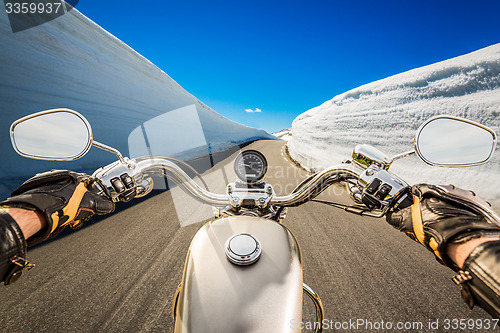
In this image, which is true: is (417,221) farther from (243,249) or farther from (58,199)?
(58,199)

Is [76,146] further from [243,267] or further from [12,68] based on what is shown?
[12,68]

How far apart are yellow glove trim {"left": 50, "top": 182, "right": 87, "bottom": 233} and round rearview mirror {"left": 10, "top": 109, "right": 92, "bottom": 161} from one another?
0.18 metres

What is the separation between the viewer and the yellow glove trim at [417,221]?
2.36 feet

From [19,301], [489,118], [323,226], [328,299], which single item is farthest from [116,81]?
[489,118]

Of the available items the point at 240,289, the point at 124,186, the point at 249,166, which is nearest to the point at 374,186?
the point at 249,166

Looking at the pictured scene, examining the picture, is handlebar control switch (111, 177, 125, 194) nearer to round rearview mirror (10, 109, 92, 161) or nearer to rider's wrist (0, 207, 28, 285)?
round rearview mirror (10, 109, 92, 161)

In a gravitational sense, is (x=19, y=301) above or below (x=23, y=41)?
below

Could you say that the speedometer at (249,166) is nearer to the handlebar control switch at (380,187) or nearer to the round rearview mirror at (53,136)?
the handlebar control switch at (380,187)

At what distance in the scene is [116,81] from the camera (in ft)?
26.0

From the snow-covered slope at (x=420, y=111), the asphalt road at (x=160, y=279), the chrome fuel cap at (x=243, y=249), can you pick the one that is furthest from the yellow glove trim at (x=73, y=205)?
the snow-covered slope at (x=420, y=111)

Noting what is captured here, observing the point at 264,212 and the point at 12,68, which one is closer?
the point at 264,212

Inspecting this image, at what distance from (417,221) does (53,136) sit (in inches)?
69.8

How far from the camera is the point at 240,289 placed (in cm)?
60

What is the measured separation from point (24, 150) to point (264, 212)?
4.33 feet
